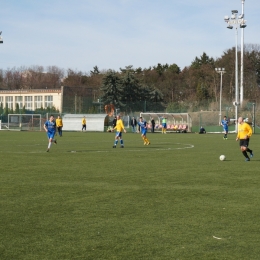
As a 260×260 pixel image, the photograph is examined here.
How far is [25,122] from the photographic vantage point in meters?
70.3

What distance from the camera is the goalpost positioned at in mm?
68162

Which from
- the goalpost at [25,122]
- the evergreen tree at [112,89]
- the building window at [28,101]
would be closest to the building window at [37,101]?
the building window at [28,101]

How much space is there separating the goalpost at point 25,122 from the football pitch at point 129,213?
51754 mm

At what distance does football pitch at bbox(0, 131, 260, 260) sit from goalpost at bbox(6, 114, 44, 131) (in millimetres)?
51754

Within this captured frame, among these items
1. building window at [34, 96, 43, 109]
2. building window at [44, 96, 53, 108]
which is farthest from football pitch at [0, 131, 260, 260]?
building window at [34, 96, 43, 109]

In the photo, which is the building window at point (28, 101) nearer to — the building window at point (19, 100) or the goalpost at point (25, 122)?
the building window at point (19, 100)

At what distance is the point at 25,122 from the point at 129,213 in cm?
6236

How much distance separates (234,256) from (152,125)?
172 ft

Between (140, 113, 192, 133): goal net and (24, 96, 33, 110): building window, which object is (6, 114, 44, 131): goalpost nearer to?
(140, 113, 192, 133): goal net

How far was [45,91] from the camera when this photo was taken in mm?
108188

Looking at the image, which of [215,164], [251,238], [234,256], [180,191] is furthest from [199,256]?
[215,164]

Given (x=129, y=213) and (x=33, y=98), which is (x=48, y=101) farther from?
(x=129, y=213)

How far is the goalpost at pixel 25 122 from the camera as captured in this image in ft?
224

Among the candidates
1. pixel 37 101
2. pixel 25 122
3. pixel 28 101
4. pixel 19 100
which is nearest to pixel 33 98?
pixel 37 101
